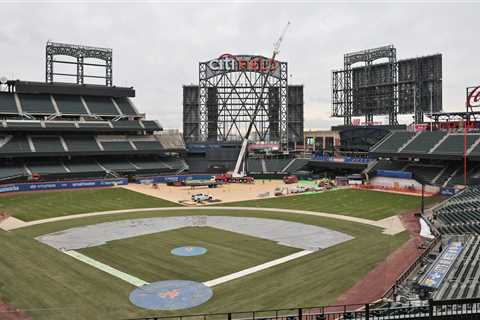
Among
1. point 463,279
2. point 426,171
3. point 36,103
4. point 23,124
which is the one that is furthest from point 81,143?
point 463,279

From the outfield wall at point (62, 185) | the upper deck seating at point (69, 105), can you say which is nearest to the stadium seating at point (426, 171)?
the outfield wall at point (62, 185)

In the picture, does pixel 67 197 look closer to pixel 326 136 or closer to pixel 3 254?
pixel 3 254

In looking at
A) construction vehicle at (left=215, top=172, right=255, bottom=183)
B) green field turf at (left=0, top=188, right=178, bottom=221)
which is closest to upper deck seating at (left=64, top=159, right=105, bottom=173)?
green field turf at (left=0, top=188, right=178, bottom=221)

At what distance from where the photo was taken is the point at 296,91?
112 m

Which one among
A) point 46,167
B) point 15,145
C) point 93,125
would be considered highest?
point 93,125

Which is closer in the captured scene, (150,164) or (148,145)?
(150,164)

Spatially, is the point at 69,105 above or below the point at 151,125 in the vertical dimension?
above

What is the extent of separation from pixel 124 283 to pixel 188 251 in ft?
24.8

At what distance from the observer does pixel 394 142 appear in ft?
250

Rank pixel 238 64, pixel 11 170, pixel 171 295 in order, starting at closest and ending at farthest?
pixel 171 295 < pixel 11 170 < pixel 238 64

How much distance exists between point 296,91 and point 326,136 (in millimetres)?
16373

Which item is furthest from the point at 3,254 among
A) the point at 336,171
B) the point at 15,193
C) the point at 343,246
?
the point at 336,171

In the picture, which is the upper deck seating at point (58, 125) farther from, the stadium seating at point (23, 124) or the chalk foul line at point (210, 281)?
the chalk foul line at point (210, 281)

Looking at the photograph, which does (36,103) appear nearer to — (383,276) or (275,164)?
(275,164)
